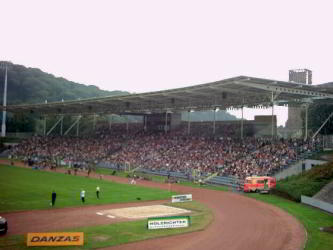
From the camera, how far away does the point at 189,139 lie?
61625mm

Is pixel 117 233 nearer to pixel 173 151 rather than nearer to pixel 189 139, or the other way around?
pixel 173 151

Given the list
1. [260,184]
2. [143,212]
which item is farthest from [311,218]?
[260,184]

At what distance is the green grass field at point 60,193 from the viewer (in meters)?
29.0

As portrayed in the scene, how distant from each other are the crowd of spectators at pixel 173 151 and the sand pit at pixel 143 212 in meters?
17.2

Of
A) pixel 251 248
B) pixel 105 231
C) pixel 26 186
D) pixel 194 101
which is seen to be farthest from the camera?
pixel 194 101

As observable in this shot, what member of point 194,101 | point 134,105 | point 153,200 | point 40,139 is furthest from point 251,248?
point 40,139

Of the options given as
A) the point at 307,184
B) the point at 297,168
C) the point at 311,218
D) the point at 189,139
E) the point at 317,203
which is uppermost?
the point at 189,139

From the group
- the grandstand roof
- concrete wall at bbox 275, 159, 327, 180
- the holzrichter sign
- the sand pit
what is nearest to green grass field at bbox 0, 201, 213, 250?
the holzrichter sign

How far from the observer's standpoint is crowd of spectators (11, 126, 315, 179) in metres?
45.0

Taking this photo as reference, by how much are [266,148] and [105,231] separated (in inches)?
1240

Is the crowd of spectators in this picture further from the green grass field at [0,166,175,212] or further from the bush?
the green grass field at [0,166,175,212]

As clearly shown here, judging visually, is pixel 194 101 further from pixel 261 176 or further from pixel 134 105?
pixel 261 176

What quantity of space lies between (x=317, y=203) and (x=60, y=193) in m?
23.6

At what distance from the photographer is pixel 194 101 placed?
57.7 metres
